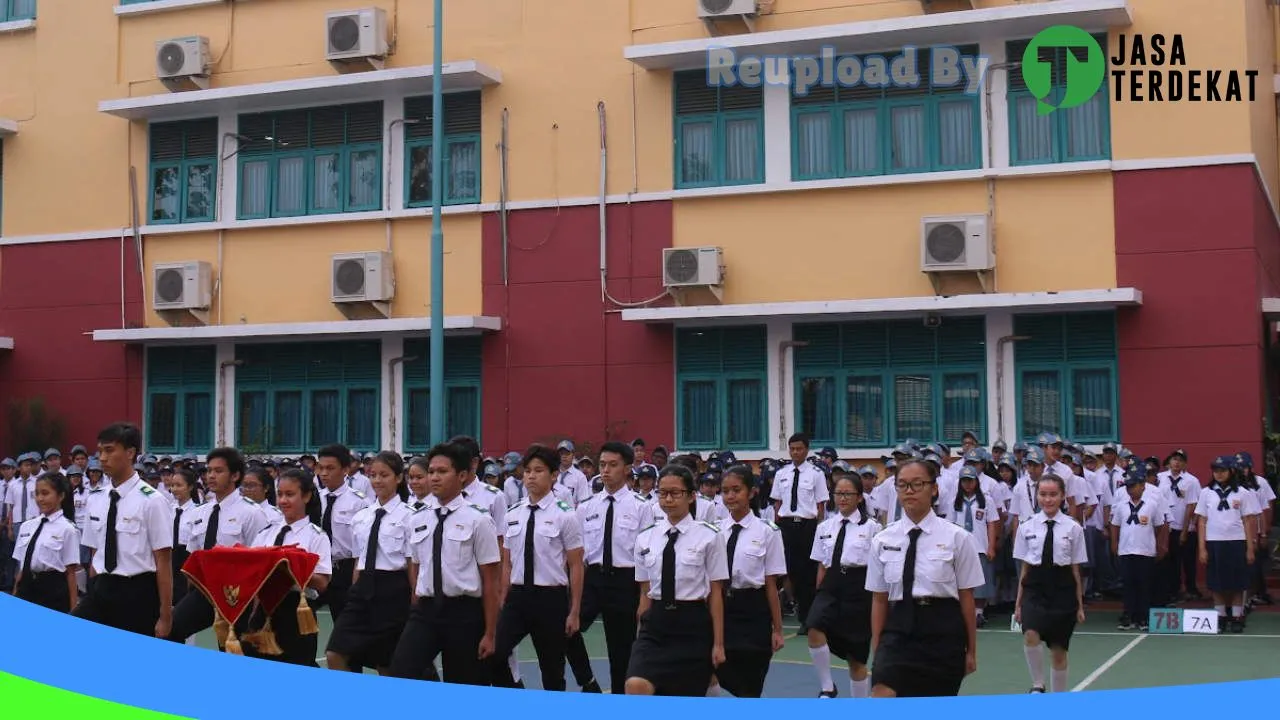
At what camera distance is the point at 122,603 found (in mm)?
9000

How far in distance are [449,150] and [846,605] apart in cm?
1234

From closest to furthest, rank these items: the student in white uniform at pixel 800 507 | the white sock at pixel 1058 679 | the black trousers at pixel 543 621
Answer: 1. the black trousers at pixel 543 621
2. the white sock at pixel 1058 679
3. the student in white uniform at pixel 800 507

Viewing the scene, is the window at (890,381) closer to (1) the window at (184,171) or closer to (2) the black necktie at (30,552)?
(1) the window at (184,171)

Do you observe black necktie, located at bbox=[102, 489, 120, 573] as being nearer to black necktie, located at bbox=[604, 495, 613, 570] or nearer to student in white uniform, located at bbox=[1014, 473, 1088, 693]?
black necktie, located at bbox=[604, 495, 613, 570]

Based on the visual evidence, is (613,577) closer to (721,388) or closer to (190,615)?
(190,615)

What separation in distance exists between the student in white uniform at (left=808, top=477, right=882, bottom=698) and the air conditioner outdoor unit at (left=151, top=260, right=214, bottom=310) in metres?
13.6

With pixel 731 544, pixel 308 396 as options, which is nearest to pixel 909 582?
pixel 731 544

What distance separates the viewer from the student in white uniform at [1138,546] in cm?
1498

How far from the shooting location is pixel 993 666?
12352 millimetres

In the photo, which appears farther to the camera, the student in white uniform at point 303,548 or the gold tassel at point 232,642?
the student in white uniform at point 303,548

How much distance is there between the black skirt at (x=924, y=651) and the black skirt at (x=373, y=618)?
3128 mm

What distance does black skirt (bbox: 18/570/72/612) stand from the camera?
10555mm

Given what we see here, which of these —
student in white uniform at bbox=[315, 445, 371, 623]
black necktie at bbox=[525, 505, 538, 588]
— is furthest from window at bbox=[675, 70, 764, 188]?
black necktie at bbox=[525, 505, 538, 588]

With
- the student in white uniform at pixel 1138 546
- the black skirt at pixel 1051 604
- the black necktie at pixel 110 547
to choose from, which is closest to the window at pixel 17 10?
the black necktie at pixel 110 547
